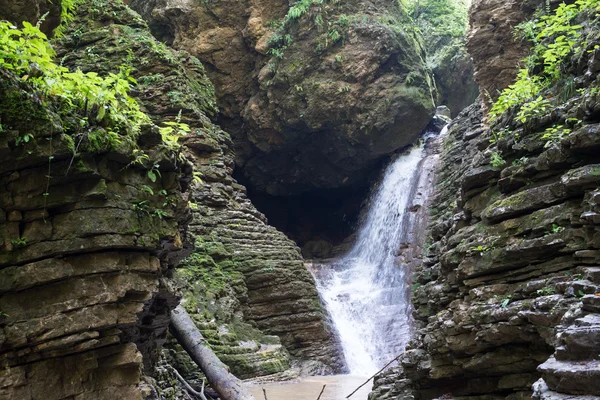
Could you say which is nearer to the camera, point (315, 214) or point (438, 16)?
point (315, 214)

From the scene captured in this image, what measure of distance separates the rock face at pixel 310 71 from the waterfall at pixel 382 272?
2.03m

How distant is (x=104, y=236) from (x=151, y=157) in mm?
1294

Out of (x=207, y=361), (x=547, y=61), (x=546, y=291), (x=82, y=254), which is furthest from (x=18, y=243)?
(x=547, y=61)

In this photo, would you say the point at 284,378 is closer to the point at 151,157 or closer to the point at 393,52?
the point at 151,157

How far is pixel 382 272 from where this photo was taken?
21.2 metres

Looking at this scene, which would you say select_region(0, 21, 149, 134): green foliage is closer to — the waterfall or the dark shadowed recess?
the waterfall

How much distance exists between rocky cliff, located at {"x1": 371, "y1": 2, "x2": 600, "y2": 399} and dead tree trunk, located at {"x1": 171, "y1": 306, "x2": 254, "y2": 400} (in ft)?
9.08

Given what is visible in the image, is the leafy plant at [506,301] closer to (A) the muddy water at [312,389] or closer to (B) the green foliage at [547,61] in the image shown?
(B) the green foliage at [547,61]

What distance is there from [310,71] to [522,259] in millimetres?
18390

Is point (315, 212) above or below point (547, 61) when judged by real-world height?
above

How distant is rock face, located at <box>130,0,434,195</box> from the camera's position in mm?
23219

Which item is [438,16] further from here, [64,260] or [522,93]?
[64,260]

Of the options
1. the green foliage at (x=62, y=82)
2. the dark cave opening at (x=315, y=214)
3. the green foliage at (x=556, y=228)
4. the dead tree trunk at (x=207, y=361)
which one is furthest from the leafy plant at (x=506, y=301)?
the dark cave opening at (x=315, y=214)

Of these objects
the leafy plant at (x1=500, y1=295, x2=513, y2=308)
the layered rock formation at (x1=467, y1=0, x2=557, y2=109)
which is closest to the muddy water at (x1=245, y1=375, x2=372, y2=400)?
the leafy plant at (x1=500, y1=295, x2=513, y2=308)
